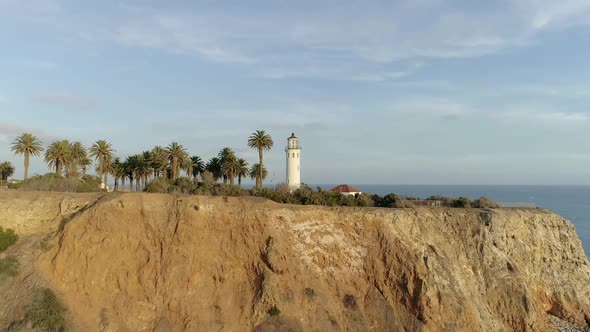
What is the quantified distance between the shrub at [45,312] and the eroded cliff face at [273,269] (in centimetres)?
57

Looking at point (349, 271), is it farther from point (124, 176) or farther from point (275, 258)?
point (124, 176)

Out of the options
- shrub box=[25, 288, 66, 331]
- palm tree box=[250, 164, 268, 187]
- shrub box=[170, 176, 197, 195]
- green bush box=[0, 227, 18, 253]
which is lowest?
shrub box=[25, 288, 66, 331]

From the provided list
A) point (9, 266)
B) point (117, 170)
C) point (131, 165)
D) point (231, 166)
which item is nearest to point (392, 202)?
point (231, 166)

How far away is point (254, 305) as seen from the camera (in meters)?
25.6

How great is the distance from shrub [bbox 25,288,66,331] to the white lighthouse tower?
31738 mm

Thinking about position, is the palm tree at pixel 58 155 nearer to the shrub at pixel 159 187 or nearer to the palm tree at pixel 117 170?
the palm tree at pixel 117 170

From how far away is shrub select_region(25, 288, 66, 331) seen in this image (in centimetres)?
2233

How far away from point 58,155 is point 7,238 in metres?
23.1

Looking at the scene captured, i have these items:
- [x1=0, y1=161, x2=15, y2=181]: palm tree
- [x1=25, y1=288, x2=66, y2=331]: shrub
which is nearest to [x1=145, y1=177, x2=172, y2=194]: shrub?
[x1=25, y1=288, x2=66, y2=331]: shrub

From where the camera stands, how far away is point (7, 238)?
85.2ft

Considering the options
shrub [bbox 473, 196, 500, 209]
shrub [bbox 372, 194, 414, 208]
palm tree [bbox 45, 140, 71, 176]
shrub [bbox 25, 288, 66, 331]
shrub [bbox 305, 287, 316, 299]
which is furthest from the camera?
palm tree [bbox 45, 140, 71, 176]

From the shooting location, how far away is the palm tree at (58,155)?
46906 mm

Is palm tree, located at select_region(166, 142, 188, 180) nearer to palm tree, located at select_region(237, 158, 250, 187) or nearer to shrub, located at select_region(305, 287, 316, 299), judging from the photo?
palm tree, located at select_region(237, 158, 250, 187)

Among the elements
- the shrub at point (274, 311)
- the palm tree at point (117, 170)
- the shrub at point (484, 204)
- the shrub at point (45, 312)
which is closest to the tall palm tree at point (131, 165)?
the palm tree at point (117, 170)
